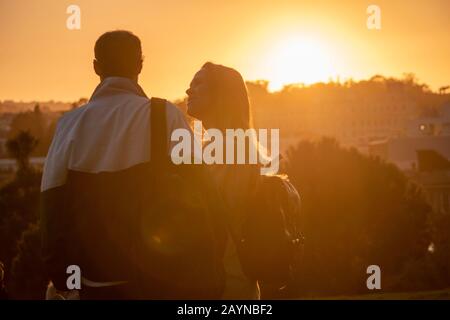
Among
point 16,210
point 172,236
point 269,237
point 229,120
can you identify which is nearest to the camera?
point 172,236

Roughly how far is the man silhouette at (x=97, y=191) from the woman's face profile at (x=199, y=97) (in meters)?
0.85

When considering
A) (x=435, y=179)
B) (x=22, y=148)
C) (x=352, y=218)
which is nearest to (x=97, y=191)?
(x=352, y=218)

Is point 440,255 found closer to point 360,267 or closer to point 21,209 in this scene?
point 360,267

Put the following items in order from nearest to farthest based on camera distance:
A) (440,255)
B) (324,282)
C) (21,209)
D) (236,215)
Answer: (236,215)
(440,255)
(324,282)
(21,209)

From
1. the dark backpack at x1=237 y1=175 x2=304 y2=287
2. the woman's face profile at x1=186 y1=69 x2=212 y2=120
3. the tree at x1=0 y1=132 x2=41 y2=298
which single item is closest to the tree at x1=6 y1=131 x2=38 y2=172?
the tree at x1=0 y1=132 x2=41 y2=298

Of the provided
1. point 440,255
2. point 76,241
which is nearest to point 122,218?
point 76,241

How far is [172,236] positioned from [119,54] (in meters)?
0.78

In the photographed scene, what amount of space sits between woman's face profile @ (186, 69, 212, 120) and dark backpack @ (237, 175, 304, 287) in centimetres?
44

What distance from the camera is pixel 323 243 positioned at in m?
42.4

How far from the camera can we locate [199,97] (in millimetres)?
4953

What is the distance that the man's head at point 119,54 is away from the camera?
4.25m

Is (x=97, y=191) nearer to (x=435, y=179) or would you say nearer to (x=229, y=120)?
(x=229, y=120)

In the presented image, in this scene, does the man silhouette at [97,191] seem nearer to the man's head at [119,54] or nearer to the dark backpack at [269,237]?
the man's head at [119,54]
